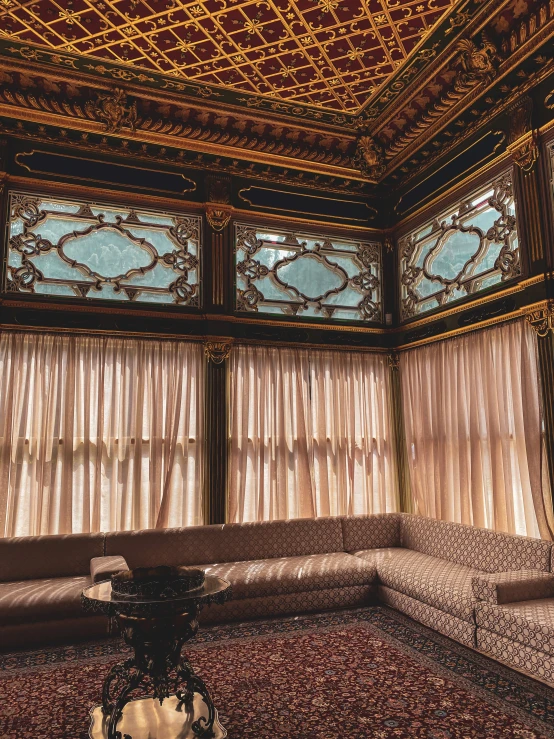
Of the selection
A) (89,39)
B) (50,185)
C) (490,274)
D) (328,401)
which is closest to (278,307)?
(328,401)

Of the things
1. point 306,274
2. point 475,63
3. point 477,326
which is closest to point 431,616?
point 477,326

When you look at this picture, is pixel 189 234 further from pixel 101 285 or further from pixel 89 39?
pixel 89 39

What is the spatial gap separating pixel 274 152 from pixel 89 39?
2029 mm

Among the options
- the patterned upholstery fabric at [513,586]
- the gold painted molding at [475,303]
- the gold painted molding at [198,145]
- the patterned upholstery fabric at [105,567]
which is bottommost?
the patterned upholstery fabric at [513,586]

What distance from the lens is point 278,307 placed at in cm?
588

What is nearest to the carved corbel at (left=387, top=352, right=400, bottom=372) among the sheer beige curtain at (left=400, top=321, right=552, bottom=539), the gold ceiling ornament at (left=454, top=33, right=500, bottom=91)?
the sheer beige curtain at (left=400, top=321, right=552, bottom=539)

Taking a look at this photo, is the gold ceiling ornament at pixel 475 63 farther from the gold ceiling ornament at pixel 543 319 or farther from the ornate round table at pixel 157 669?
the ornate round table at pixel 157 669

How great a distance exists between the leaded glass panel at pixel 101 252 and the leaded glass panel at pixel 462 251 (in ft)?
7.46

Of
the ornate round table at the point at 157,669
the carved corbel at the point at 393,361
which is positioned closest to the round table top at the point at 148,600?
the ornate round table at the point at 157,669

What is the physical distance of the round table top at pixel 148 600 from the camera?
102 inches

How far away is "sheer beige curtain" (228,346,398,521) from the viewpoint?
554 cm

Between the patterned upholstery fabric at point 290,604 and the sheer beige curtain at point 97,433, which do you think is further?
the sheer beige curtain at point 97,433

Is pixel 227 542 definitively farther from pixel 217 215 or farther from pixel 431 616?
pixel 217 215

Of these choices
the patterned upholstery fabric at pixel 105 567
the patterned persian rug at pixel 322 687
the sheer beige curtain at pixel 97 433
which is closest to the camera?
the patterned persian rug at pixel 322 687
